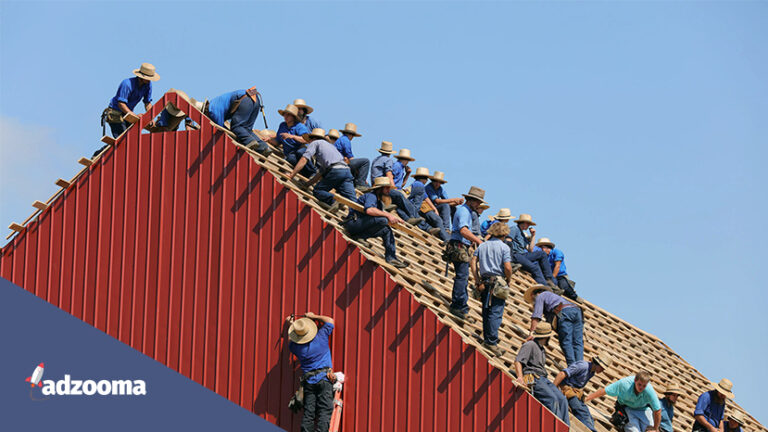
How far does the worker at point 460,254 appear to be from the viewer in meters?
16.0

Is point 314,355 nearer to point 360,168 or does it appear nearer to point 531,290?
point 531,290

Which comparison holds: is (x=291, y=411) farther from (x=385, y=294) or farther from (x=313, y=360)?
(x=385, y=294)

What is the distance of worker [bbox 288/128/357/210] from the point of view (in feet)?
56.3

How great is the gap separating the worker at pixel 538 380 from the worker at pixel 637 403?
1.12 m

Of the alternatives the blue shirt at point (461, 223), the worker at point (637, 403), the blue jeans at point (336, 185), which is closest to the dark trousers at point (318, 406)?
the blue shirt at point (461, 223)

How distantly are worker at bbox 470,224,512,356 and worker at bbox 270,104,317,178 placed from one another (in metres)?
4.34

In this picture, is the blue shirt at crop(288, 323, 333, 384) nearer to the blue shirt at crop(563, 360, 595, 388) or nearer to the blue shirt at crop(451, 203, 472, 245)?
the blue shirt at crop(451, 203, 472, 245)

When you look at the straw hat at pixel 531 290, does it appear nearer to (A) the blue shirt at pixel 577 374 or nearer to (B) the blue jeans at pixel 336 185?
(A) the blue shirt at pixel 577 374

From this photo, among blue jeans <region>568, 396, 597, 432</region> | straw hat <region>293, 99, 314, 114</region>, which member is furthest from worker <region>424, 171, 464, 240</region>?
blue jeans <region>568, 396, 597, 432</region>

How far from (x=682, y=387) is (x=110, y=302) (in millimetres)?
11743

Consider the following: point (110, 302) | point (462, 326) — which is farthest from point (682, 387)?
point (110, 302)

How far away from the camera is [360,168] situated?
20.4m

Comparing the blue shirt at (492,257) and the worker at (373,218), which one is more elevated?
the worker at (373,218)

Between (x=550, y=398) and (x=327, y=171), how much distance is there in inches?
191
